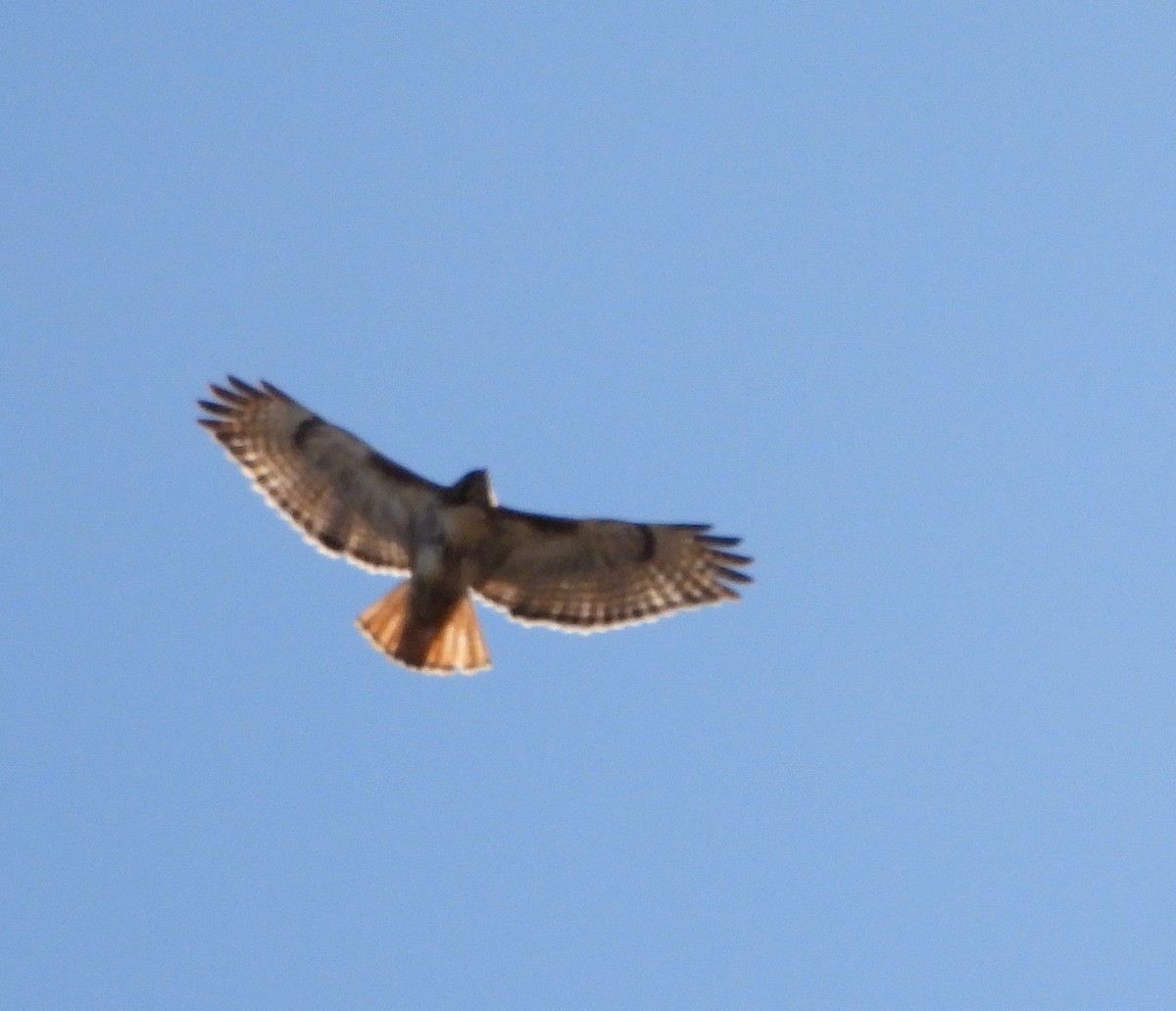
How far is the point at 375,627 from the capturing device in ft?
35.3

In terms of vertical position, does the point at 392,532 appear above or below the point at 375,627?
above

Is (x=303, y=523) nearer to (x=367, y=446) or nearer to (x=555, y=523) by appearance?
(x=367, y=446)

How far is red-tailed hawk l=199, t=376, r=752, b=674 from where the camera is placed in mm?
10742

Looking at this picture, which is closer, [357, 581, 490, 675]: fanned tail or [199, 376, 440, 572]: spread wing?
[357, 581, 490, 675]: fanned tail

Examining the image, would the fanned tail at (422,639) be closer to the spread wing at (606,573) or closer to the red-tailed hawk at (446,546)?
the red-tailed hawk at (446,546)

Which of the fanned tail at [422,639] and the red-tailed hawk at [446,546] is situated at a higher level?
the red-tailed hawk at [446,546]

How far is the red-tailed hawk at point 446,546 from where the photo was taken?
10742 mm

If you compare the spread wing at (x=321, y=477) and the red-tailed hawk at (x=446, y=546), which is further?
the spread wing at (x=321, y=477)

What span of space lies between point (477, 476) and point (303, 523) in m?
1.25

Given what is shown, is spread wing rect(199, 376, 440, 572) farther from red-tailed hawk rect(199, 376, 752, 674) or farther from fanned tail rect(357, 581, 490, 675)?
fanned tail rect(357, 581, 490, 675)

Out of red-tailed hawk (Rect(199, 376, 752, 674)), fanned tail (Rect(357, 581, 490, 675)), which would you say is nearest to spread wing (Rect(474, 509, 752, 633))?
red-tailed hawk (Rect(199, 376, 752, 674))

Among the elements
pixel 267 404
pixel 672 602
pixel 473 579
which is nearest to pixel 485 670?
pixel 473 579

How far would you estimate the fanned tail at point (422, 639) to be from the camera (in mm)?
10680

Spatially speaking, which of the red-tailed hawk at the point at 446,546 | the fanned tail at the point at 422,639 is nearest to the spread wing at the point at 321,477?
the red-tailed hawk at the point at 446,546
